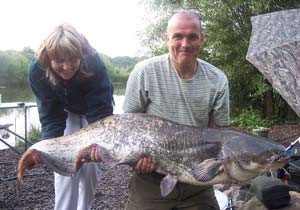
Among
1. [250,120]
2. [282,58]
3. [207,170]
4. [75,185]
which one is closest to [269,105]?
[250,120]

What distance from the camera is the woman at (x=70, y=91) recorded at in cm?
366

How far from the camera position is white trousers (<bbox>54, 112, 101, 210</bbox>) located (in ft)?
14.2

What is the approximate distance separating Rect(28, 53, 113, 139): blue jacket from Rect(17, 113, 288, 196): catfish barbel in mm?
509

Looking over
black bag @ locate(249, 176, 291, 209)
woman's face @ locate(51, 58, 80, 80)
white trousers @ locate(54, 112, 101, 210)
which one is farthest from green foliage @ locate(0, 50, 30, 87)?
black bag @ locate(249, 176, 291, 209)

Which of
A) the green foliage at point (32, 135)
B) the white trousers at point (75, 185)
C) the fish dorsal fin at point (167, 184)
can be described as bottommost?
the green foliage at point (32, 135)

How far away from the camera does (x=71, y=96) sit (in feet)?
13.4

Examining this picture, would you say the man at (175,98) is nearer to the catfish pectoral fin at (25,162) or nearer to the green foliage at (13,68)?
the catfish pectoral fin at (25,162)

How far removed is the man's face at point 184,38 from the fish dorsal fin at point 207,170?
2.71 feet

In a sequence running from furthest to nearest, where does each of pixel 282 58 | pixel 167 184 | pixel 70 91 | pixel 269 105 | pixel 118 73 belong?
pixel 118 73
pixel 269 105
pixel 282 58
pixel 70 91
pixel 167 184

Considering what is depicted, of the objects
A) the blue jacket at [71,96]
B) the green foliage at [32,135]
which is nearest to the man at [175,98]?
the blue jacket at [71,96]

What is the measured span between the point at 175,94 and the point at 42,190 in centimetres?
387

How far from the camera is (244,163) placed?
3148 mm

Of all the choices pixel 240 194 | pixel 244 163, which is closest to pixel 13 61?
pixel 240 194

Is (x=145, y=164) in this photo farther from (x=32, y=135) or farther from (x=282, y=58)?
(x=32, y=135)
